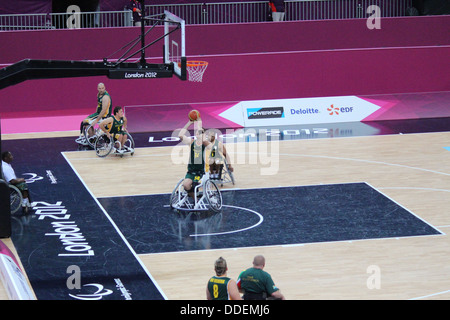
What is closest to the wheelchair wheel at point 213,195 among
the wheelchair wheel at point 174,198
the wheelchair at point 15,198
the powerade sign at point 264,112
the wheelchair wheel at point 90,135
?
the wheelchair wheel at point 174,198

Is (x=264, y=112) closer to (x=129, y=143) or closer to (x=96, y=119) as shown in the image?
(x=129, y=143)

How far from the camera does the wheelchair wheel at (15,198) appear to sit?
52.5 ft

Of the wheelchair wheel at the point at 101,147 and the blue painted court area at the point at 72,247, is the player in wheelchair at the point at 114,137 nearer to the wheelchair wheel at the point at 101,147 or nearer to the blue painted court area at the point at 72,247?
the wheelchair wheel at the point at 101,147

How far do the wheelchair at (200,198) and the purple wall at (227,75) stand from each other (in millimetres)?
9396

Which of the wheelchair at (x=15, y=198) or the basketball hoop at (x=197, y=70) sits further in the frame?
the basketball hoop at (x=197, y=70)

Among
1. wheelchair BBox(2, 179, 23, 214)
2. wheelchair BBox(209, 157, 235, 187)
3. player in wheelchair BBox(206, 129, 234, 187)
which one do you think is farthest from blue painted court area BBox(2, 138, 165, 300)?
wheelchair BBox(209, 157, 235, 187)

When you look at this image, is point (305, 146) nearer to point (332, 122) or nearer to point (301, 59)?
point (332, 122)

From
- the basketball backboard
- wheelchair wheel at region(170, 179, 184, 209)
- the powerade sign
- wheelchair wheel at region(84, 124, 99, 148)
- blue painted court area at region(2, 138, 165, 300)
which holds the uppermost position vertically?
the basketball backboard

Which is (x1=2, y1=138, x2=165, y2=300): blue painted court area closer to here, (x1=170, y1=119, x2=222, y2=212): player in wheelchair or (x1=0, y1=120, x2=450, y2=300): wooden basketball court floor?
(x1=0, y1=120, x2=450, y2=300): wooden basketball court floor

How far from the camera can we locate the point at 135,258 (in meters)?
13.9

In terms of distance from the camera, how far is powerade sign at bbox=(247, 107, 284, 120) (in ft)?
80.1

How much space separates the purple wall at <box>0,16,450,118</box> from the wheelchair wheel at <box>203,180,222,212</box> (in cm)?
976

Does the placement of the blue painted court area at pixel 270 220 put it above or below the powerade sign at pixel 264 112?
below

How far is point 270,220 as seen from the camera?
16.0 m
